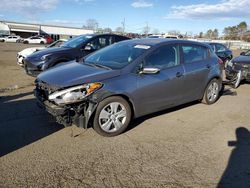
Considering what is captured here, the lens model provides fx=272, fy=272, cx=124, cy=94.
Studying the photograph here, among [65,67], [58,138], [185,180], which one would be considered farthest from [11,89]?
[185,180]

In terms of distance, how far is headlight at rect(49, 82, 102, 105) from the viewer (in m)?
4.25

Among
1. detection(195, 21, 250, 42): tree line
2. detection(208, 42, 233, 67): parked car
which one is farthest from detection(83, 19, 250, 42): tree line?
detection(208, 42, 233, 67): parked car

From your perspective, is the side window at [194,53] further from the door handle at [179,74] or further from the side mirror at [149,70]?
the side mirror at [149,70]

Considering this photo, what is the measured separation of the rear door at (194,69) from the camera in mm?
5844

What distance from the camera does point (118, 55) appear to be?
5.45 meters

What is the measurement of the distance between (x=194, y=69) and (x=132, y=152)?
281 centimetres

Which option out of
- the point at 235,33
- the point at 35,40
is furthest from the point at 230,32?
the point at 35,40

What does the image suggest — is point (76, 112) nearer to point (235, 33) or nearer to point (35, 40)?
point (35, 40)

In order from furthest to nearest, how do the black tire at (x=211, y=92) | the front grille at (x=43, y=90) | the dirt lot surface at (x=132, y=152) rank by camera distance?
the black tire at (x=211, y=92), the front grille at (x=43, y=90), the dirt lot surface at (x=132, y=152)

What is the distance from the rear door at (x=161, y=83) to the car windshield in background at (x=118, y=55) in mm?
293

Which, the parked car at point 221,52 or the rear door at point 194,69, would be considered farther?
the parked car at point 221,52

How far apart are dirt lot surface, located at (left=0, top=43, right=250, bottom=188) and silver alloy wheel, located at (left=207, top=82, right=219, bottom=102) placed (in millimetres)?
831

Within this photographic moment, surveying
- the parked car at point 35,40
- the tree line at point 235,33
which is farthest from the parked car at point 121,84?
the tree line at point 235,33

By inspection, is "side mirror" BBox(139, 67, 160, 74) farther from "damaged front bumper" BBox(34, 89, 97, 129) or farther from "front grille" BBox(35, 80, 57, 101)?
"front grille" BBox(35, 80, 57, 101)
